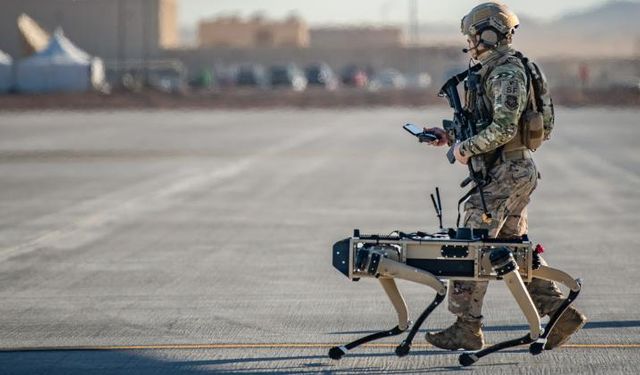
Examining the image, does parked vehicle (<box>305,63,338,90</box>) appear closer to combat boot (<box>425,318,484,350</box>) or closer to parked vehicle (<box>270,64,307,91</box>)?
parked vehicle (<box>270,64,307,91</box>)

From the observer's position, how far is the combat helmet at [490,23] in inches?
309

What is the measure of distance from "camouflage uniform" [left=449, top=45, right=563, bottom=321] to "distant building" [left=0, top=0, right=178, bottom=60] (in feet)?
362

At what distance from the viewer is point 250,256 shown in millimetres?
13297

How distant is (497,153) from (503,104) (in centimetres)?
39

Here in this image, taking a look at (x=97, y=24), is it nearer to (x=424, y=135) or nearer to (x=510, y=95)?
(x=424, y=135)

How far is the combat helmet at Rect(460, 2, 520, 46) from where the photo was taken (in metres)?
7.84

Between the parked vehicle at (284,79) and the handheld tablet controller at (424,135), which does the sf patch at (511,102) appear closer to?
the handheld tablet controller at (424,135)

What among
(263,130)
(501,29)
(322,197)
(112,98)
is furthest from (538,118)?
(112,98)

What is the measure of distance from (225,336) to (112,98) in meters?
59.5

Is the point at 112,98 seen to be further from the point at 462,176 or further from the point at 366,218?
the point at 366,218

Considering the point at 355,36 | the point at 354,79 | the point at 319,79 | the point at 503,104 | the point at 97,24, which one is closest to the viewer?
the point at 503,104

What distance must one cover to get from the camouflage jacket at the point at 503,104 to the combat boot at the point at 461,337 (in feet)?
3.16

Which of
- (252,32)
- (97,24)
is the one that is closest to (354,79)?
(97,24)

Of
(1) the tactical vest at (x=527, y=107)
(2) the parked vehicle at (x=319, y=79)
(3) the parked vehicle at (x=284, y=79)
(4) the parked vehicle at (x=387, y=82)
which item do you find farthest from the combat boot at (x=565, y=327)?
(4) the parked vehicle at (x=387, y=82)
